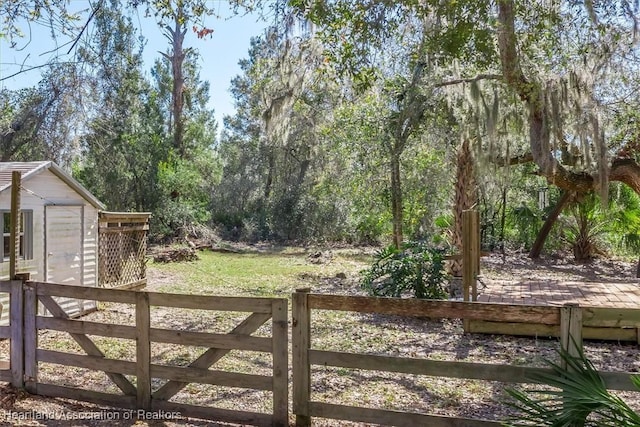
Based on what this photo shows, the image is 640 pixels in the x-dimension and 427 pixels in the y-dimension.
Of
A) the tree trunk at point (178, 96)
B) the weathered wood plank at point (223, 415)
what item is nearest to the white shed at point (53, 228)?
the weathered wood plank at point (223, 415)

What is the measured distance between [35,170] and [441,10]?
5865 mm

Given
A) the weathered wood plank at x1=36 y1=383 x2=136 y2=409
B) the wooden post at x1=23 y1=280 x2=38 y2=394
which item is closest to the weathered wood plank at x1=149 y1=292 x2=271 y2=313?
the weathered wood plank at x1=36 y1=383 x2=136 y2=409

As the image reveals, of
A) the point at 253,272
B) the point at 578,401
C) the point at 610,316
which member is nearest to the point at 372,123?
the point at 253,272

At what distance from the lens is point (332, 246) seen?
21938mm

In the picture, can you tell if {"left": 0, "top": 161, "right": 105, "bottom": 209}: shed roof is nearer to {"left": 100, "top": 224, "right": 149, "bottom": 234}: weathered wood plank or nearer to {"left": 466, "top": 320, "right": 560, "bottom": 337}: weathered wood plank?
{"left": 100, "top": 224, "right": 149, "bottom": 234}: weathered wood plank

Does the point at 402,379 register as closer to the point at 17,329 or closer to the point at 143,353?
the point at 143,353

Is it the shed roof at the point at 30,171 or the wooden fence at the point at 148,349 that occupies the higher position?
the shed roof at the point at 30,171

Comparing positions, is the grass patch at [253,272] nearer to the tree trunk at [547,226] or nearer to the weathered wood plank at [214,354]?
the tree trunk at [547,226]

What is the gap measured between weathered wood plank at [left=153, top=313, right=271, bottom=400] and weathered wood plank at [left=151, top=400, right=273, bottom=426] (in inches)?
4.5

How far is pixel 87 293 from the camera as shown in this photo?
414 cm

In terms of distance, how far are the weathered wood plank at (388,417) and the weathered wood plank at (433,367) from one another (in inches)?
10.3

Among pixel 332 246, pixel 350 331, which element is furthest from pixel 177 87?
pixel 350 331

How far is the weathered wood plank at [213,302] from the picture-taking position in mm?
3615

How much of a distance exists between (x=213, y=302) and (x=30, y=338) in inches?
68.4
